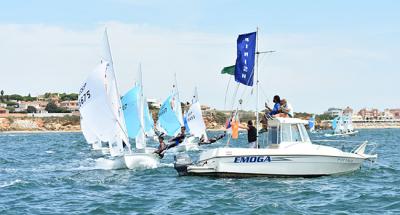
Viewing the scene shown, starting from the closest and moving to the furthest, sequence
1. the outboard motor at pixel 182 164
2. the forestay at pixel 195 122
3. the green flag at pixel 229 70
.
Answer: the outboard motor at pixel 182 164, the green flag at pixel 229 70, the forestay at pixel 195 122

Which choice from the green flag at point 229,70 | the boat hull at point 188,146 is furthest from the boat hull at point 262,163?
the boat hull at point 188,146

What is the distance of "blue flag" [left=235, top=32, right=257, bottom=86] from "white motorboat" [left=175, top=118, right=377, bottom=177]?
2.04 meters

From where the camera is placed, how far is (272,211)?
793 inches

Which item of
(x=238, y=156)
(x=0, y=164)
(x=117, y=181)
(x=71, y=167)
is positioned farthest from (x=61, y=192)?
(x=0, y=164)

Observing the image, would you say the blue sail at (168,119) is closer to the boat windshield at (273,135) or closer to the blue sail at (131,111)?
the blue sail at (131,111)

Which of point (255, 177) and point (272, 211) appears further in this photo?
point (255, 177)

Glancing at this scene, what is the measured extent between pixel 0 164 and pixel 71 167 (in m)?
5.21

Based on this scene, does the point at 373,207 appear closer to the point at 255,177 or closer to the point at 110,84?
the point at 255,177

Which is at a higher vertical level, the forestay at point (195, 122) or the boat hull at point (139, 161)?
the forestay at point (195, 122)

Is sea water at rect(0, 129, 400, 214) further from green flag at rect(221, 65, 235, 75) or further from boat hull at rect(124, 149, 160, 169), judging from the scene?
green flag at rect(221, 65, 235, 75)

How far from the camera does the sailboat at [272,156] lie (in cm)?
2647

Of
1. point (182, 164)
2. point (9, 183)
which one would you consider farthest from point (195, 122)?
point (9, 183)

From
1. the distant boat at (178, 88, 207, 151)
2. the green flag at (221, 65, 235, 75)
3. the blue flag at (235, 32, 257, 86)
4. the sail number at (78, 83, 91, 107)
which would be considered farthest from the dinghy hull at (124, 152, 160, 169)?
the distant boat at (178, 88, 207, 151)

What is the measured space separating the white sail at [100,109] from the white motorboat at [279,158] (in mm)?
7341
